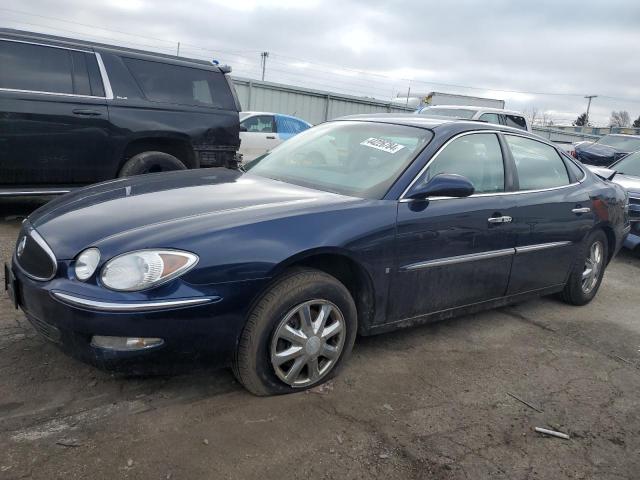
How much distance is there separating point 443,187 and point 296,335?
127 centimetres

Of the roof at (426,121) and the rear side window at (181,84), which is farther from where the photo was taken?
the rear side window at (181,84)

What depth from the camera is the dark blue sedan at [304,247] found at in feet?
8.45

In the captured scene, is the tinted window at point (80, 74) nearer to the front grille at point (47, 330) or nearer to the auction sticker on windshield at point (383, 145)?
the auction sticker on windshield at point (383, 145)

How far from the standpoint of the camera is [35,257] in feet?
9.32

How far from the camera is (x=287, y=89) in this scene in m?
18.0

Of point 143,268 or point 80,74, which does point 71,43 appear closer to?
point 80,74

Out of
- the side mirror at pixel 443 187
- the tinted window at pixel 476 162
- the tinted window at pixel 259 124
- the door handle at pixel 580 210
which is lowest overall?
the door handle at pixel 580 210

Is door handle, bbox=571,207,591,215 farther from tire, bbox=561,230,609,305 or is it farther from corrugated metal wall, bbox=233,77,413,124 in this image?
corrugated metal wall, bbox=233,77,413,124

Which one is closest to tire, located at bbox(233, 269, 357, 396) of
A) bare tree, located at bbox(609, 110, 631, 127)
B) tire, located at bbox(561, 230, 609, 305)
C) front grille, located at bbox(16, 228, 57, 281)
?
front grille, located at bbox(16, 228, 57, 281)

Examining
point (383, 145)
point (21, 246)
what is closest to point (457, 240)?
point (383, 145)

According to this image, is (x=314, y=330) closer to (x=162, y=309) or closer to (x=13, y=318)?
(x=162, y=309)

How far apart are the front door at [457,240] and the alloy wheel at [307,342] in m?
0.46

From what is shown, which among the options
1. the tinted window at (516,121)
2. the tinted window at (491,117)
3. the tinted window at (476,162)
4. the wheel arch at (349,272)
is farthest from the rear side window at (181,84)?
the tinted window at (516,121)

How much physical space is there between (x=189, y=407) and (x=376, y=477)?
1.01 m
